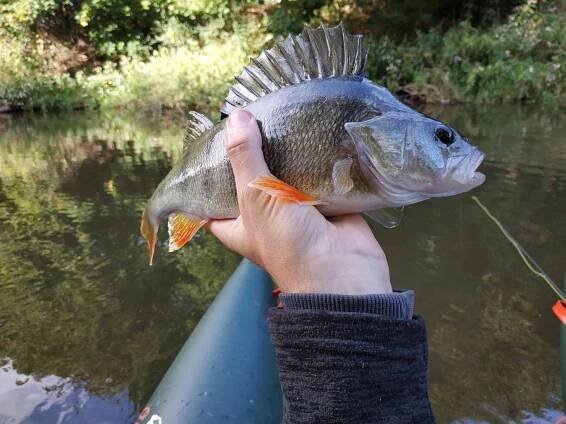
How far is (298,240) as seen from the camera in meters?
1.28

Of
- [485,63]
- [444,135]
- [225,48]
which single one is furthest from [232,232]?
[225,48]

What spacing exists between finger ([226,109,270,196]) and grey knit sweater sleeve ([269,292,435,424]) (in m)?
0.39

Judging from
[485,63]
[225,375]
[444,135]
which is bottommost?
[225,375]

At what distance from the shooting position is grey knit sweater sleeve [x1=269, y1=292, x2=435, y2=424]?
106 cm

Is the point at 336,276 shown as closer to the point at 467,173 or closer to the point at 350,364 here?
the point at 350,364

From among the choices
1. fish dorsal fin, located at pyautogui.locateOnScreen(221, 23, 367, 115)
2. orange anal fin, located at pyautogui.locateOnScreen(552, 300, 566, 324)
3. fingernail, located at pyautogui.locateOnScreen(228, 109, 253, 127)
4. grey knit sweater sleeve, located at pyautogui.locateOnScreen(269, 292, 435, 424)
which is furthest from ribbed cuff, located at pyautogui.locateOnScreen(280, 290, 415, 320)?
orange anal fin, located at pyautogui.locateOnScreen(552, 300, 566, 324)

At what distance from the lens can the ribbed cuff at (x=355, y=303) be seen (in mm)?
1128

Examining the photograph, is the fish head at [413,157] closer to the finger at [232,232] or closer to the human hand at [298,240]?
the human hand at [298,240]

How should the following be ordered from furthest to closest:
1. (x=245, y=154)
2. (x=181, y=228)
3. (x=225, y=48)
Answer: (x=225, y=48) < (x=181, y=228) < (x=245, y=154)

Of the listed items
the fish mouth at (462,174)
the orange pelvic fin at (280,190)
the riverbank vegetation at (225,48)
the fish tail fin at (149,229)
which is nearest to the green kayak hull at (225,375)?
the fish tail fin at (149,229)

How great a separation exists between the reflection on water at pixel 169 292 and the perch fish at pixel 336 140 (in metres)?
2.12

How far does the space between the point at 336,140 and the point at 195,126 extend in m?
0.67

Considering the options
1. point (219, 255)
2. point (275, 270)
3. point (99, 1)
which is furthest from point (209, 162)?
point (99, 1)

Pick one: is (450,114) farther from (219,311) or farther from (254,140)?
(254,140)
